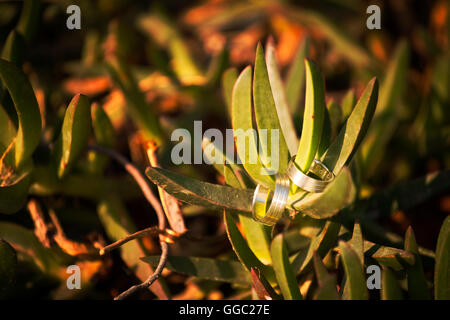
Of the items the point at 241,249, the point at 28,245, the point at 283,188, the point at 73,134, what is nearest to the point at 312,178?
the point at 283,188

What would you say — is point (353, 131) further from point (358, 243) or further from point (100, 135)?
point (100, 135)

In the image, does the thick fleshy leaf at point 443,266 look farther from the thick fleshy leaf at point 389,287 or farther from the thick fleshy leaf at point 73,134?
the thick fleshy leaf at point 73,134

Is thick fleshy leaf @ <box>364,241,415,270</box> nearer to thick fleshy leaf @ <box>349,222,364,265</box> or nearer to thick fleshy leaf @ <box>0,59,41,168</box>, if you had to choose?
thick fleshy leaf @ <box>349,222,364,265</box>

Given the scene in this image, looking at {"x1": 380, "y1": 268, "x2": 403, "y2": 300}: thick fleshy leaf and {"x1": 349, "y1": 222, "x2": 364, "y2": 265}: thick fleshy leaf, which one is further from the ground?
{"x1": 349, "y1": 222, "x2": 364, "y2": 265}: thick fleshy leaf

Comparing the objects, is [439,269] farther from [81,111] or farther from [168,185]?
[81,111]

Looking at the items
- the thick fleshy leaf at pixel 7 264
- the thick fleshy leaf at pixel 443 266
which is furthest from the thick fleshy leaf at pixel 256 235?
the thick fleshy leaf at pixel 7 264

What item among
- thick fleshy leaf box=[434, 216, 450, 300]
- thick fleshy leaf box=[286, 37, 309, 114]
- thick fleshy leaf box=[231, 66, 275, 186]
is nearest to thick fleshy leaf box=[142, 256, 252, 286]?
thick fleshy leaf box=[231, 66, 275, 186]
